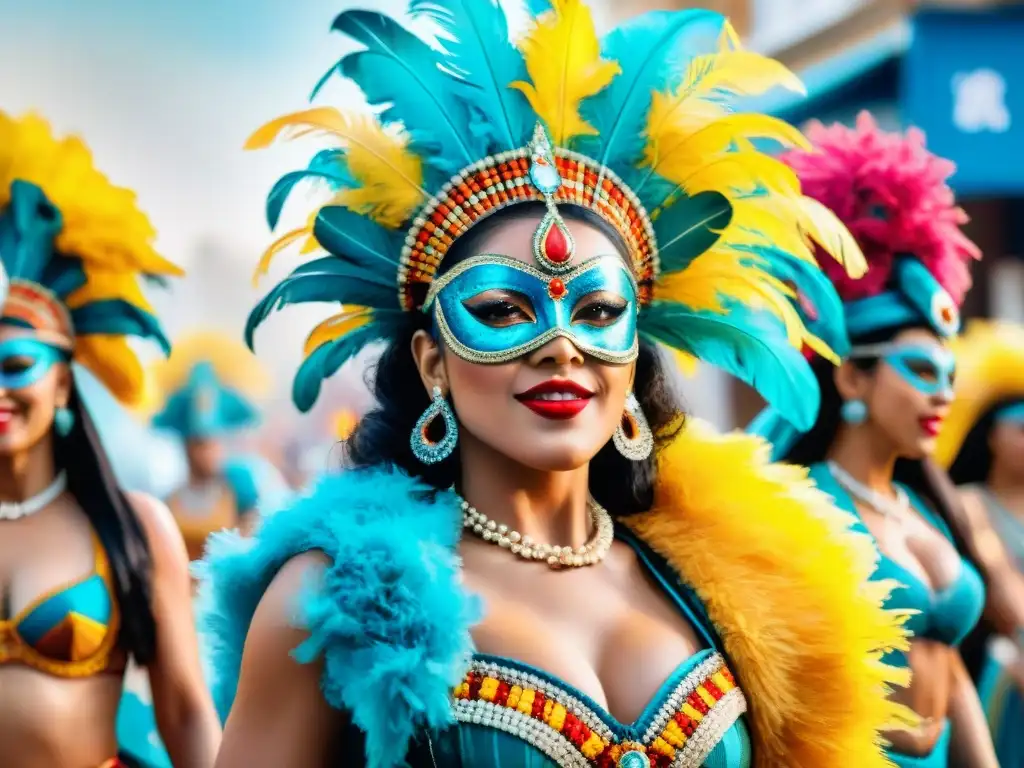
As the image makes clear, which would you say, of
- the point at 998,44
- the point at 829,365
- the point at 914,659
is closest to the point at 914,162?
the point at 829,365

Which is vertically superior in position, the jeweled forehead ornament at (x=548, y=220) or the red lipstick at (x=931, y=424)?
the jeweled forehead ornament at (x=548, y=220)

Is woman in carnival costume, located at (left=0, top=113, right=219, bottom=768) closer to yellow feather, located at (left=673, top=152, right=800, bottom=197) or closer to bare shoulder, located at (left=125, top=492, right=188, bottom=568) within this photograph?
bare shoulder, located at (left=125, top=492, right=188, bottom=568)

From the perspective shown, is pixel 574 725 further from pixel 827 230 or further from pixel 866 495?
pixel 866 495

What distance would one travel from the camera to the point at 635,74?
2.65 meters

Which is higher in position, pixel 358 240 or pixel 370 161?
pixel 370 161

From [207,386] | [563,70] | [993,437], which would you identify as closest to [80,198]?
[563,70]

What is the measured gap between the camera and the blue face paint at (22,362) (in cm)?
354

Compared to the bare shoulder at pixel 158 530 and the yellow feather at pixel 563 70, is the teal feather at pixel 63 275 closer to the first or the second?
the bare shoulder at pixel 158 530

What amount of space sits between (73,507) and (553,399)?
1.81 meters

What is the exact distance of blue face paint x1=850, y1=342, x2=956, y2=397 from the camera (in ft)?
13.1

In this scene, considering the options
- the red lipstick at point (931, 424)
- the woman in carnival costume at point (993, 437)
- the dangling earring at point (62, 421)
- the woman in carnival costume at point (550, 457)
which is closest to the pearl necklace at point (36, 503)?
the dangling earring at point (62, 421)

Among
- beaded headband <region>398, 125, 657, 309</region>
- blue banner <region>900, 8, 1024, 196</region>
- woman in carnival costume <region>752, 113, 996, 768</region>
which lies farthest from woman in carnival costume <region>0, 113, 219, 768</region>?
blue banner <region>900, 8, 1024, 196</region>

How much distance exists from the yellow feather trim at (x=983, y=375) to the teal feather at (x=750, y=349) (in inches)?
117

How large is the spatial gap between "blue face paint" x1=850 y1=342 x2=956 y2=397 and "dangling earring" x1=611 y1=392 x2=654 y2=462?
1579mm
